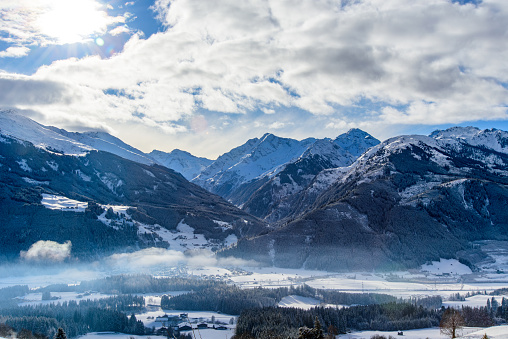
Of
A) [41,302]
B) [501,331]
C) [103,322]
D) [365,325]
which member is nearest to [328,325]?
[365,325]

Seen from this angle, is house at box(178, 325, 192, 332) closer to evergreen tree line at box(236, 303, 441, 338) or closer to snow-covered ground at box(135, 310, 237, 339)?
snow-covered ground at box(135, 310, 237, 339)

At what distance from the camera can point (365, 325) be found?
526 feet

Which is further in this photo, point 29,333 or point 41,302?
point 41,302

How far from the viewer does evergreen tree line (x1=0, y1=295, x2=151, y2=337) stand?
155 meters

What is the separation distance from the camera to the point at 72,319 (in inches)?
6614

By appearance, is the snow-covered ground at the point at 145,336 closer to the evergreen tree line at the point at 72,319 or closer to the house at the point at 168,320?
the evergreen tree line at the point at 72,319

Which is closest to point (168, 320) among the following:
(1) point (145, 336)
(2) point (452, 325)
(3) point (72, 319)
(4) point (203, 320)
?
(4) point (203, 320)

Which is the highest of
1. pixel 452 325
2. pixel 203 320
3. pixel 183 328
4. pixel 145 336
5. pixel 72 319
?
pixel 452 325

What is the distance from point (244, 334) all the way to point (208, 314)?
1807 inches

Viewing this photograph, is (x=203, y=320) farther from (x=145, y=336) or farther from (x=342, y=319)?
(x=342, y=319)

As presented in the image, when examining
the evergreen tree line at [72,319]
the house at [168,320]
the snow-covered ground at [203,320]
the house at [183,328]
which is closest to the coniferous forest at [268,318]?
the evergreen tree line at [72,319]

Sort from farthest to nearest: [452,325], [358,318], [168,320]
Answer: [168,320], [358,318], [452,325]

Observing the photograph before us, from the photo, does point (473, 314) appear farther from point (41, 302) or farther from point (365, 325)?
point (41, 302)

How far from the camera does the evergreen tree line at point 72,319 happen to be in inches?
6088
